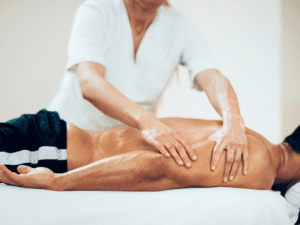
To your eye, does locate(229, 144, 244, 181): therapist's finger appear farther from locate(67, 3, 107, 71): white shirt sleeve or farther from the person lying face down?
locate(67, 3, 107, 71): white shirt sleeve

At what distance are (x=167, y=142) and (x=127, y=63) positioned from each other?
2.15 feet

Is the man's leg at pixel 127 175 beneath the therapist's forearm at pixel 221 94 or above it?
beneath

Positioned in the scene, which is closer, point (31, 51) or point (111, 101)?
point (111, 101)

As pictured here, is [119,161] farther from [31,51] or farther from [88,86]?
[31,51]

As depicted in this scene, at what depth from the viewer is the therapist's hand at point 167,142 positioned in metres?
0.85

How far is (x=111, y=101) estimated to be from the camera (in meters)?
1.05

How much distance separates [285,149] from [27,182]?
96 centimetres

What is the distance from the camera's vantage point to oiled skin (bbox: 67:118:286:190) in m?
0.85

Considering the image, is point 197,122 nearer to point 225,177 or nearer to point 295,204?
point 225,177

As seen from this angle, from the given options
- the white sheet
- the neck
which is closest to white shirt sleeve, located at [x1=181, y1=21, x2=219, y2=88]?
the neck

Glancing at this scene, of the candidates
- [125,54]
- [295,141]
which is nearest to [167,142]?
[295,141]

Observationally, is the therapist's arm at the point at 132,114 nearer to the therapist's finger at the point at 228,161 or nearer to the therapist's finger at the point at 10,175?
the therapist's finger at the point at 228,161

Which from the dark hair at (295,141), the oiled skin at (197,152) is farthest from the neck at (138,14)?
the dark hair at (295,141)

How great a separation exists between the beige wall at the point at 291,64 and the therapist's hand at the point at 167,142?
176cm
